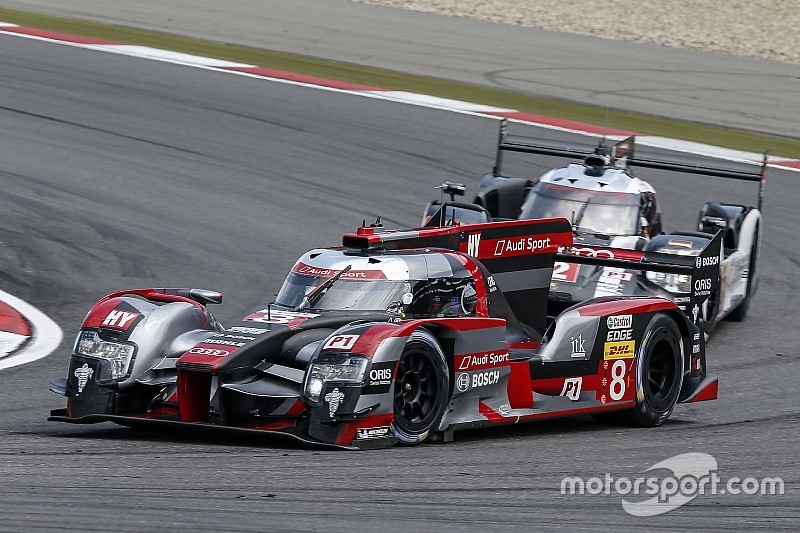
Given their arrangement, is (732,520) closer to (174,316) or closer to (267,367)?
(267,367)

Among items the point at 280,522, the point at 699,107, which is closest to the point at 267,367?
the point at 280,522

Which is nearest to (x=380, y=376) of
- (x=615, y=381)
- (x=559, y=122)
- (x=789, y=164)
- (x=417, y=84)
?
(x=615, y=381)

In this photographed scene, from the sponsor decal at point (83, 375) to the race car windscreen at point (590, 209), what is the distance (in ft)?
22.2

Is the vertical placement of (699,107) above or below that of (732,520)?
above

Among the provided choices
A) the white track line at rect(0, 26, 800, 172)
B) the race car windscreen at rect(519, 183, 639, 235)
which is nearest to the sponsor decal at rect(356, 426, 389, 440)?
the race car windscreen at rect(519, 183, 639, 235)

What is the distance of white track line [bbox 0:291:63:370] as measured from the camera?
1123 centimetres

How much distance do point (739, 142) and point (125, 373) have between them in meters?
15.4

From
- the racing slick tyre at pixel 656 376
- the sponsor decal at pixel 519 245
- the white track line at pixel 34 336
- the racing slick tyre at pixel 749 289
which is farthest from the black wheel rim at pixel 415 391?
the racing slick tyre at pixel 749 289

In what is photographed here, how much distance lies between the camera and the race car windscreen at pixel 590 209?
1445 cm

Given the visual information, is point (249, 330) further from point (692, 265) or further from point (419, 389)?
→ point (692, 265)

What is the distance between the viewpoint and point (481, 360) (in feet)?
29.9

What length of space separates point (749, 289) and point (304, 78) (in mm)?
10855

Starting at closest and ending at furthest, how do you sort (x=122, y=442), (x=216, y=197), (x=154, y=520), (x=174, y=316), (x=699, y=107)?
(x=154, y=520)
(x=122, y=442)
(x=174, y=316)
(x=216, y=197)
(x=699, y=107)

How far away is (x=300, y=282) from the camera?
9.73 m
